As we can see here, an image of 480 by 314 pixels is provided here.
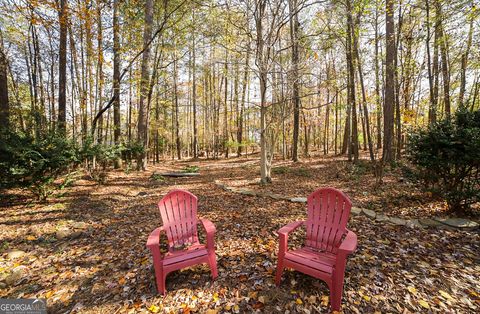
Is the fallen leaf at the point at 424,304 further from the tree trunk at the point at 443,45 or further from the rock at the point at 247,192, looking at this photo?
the tree trunk at the point at 443,45

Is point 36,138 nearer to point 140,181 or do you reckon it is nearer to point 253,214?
point 140,181

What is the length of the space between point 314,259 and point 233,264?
1.00m

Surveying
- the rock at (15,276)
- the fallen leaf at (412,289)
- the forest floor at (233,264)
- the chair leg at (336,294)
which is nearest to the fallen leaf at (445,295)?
the forest floor at (233,264)

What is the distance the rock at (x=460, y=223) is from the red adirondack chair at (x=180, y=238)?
377cm

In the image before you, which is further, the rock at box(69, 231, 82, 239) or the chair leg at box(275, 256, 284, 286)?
the rock at box(69, 231, 82, 239)

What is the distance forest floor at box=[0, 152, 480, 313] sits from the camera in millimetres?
1999

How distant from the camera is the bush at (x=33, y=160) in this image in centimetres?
430

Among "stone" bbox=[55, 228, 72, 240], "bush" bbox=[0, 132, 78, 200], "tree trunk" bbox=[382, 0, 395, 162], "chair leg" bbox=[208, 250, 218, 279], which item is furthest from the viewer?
"tree trunk" bbox=[382, 0, 395, 162]

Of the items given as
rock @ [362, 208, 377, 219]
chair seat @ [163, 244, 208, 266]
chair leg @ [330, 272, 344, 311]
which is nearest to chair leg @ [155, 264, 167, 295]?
chair seat @ [163, 244, 208, 266]

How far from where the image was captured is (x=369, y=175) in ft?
22.9

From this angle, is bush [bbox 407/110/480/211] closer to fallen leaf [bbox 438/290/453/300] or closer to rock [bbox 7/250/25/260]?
fallen leaf [bbox 438/290/453/300]

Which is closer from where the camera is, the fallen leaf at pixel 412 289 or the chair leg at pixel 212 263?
the fallen leaf at pixel 412 289

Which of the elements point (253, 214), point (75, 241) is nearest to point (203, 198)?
point (253, 214)

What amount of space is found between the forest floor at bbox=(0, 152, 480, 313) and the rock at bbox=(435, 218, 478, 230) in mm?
206
